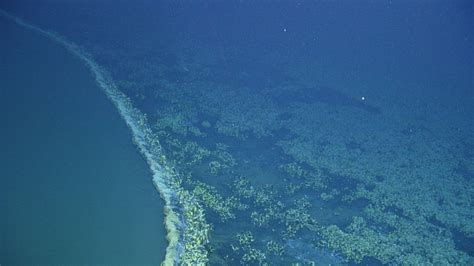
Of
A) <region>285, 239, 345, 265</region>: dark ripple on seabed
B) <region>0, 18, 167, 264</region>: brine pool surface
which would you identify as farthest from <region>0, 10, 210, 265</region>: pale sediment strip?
<region>285, 239, 345, 265</region>: dark ripple on seabed

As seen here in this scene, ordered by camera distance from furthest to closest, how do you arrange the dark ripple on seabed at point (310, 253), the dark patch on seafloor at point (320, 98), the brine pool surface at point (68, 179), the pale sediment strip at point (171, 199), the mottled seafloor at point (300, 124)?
the dark patch on seafloor at point (320, 98)
the mottled seafloor at point (300, 124)
the dark ripple on seabed at point (310, 253)
the pale sediment strip at point (171, 199)
the brine pool surface at point (68, 179)

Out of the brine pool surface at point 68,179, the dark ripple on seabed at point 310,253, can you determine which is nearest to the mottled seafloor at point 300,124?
the dark ripple on seabed at point 310,253

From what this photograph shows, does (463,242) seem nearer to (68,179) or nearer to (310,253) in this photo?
(310,253)

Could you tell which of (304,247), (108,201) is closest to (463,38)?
(304,247)

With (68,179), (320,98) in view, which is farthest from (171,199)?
(320,98)

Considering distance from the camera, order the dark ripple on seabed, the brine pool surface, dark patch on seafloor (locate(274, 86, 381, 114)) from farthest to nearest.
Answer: dark patch on seafloor (locate(274, 86, 381, 114)) < the dark ripple on seabed < the brine pool surface

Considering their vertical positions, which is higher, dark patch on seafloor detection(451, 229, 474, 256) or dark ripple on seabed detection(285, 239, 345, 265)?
dark ripple on seabed detection(285, 239, 345, 265)

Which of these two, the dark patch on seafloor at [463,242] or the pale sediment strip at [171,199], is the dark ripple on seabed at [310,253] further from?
the dark patch on seafloor at [463,242]

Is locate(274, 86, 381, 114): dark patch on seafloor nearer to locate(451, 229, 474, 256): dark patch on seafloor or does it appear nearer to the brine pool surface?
the brine pool surface
